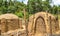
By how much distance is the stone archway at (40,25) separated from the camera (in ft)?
72.7

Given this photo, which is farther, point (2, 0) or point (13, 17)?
point (2, 0)

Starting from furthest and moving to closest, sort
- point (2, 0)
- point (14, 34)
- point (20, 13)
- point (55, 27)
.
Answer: point (2, 0), point (20, 13), point (55, 27), point (14, 34)

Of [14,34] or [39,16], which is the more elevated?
[39,16]

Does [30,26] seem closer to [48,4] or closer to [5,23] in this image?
[5,23]

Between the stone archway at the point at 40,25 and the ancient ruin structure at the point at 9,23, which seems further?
the ancient ruin structure at the point at 9,23

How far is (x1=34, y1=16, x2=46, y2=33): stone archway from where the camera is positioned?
22150 mm

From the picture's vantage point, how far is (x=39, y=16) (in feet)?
73.3

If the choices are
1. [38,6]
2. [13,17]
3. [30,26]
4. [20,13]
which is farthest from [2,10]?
[30,26]

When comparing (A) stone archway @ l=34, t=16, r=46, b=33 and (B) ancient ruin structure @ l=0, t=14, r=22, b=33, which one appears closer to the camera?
(A) stone archway @ l=34, t=16, r=46, b=33

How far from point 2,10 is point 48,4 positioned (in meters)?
12.2

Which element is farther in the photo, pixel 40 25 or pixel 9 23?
pixel 9 23

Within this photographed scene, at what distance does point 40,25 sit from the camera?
72.4 ft

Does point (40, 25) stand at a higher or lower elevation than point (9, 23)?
higher

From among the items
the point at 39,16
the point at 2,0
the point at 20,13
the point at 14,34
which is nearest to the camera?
the point at 14,34
